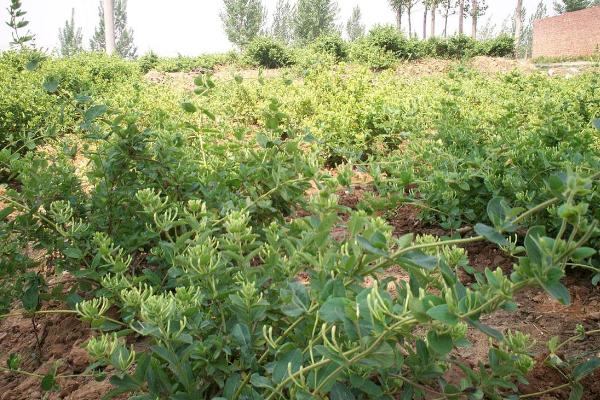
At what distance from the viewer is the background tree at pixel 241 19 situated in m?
34.2

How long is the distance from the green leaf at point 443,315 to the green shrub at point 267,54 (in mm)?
15959

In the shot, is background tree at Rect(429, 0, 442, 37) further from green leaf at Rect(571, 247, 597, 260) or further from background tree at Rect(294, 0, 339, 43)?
green leaf at Rect(571, 247, 597, 260)

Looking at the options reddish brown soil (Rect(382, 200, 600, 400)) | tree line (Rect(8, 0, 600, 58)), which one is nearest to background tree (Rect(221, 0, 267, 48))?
tree line (Rect(8, 0, 600, 58))

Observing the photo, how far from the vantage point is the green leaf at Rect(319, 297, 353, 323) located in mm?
725

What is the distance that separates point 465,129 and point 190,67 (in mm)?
13042

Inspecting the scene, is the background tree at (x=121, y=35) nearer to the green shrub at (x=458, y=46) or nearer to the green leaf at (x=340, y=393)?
the green shrub at (x=458, y=46)

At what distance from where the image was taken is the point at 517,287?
669mm

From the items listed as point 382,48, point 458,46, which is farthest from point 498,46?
point 382,48

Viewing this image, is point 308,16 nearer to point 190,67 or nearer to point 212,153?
point 190,67

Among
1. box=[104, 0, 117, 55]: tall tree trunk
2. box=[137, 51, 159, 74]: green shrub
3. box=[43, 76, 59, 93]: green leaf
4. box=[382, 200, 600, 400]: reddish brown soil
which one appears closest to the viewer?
box=[382, 200, 600, 400]: reddish brown soil

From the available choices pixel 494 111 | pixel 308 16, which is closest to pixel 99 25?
pixel 308 16

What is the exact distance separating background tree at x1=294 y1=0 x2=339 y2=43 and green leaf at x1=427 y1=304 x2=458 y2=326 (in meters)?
34.5

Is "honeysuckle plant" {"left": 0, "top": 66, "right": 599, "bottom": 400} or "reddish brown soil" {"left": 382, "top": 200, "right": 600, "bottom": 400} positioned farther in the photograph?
"reddish brown soil" {"left": 382, "top": 200, "right": 600, "bottom": 400}

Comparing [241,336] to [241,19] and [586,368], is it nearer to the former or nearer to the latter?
[586,368]
